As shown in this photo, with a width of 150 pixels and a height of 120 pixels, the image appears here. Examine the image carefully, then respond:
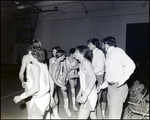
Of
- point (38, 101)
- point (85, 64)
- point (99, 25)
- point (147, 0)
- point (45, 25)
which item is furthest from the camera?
point (45, 25)

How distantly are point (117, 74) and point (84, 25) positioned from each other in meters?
8.14

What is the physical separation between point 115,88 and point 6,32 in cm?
1368

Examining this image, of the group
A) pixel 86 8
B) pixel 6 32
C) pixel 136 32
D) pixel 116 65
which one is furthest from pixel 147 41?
pixel 6 32

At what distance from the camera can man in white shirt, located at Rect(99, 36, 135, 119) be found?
1735 mm

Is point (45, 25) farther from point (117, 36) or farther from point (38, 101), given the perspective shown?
point (38, 101)

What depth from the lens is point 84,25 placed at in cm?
945

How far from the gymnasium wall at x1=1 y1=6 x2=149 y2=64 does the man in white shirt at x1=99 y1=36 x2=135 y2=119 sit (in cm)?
690

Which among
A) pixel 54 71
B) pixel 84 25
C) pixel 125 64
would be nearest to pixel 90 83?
pixel 125 64

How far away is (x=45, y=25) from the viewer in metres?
10.1

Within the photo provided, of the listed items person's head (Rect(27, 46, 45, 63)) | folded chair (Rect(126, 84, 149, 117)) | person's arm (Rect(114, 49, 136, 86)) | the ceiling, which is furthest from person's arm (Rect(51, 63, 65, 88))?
the ceiling

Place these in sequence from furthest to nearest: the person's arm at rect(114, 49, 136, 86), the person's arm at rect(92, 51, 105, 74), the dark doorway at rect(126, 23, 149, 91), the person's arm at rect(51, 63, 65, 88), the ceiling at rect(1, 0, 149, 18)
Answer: the ceiling at rect(1, 0, 149, 18)
the dark doorway at rect(126, 23, 149, 91)
the person's arm at rect(92, 51, 105, 74)
the person's arm at rect(51, 63, 65, 88)
the person's arm at rect(114, 49, 136, 86)

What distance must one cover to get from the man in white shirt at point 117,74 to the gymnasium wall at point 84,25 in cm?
690

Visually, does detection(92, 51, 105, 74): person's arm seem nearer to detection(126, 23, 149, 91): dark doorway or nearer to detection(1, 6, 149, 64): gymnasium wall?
detection(126, 23, 149, 91): dark doorway

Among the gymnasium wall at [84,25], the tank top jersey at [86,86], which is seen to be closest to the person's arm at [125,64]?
the tank top jersey at [86,86]
